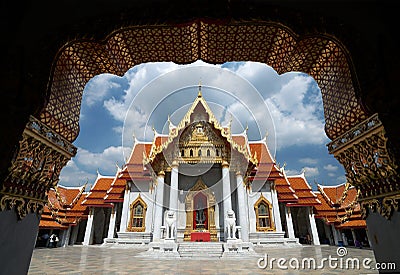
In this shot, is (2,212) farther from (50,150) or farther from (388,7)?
(388,7)

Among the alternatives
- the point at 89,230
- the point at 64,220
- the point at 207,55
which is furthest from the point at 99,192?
the point at 207,55

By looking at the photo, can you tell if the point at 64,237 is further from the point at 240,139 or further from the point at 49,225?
the point at 240,139

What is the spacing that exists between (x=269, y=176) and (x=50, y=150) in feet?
44.7

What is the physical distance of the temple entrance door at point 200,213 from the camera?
42.5ft

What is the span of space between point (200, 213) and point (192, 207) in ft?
1.99

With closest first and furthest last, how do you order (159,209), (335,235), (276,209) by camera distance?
(159,209) → (276,209) → (335,235)

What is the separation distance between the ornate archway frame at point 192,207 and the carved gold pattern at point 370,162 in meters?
10.7

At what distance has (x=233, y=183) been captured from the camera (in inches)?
528

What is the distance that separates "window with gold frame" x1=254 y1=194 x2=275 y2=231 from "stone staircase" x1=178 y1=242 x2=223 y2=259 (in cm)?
449

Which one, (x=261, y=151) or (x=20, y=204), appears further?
(x=261, y=151)

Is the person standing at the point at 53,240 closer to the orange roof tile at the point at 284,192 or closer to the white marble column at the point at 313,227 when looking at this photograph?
the orange roof tile at the point at 284,192

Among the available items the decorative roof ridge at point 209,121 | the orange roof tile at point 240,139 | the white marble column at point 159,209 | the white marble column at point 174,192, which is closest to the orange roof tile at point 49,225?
the white marble column at point 159,209

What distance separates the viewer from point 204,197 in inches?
541

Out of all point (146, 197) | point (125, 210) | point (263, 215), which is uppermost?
point (146, 197)
